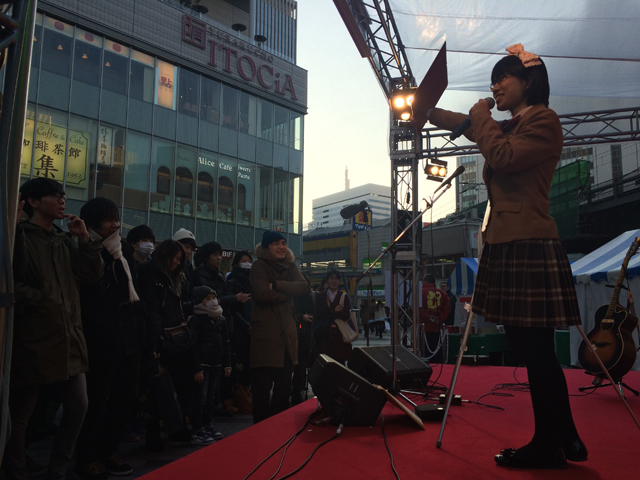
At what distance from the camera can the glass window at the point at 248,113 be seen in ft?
63.4

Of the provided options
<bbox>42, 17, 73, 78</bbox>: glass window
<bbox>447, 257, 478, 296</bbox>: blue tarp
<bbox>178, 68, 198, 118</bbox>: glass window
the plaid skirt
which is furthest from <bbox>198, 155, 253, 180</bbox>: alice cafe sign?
the plaid skirt

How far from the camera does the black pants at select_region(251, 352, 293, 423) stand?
3.56 metres

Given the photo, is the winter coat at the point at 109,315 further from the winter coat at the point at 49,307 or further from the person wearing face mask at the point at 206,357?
the person wearing face mask at the point at 206,357

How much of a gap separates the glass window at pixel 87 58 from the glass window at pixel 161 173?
2757 mm

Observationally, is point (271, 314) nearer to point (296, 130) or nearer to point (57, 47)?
point (57, 47)

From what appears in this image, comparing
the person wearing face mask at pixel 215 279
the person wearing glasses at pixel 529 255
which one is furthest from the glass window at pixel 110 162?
the person wearing glasses at pixel 529 255

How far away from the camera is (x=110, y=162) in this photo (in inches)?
608

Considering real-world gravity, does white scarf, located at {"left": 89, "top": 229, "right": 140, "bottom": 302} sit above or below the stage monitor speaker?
above

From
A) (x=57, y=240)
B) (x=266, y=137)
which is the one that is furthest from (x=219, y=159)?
(x=57, y=240)

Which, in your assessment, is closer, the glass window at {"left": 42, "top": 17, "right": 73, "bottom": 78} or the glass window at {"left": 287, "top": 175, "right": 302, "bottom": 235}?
the glass window at {"left": 42, "top": 17, "right": 73, "bottom": 78}

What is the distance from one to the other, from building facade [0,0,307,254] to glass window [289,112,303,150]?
0.05 meters

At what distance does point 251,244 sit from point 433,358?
11649mm

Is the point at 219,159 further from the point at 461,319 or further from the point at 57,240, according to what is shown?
the point at 57,240

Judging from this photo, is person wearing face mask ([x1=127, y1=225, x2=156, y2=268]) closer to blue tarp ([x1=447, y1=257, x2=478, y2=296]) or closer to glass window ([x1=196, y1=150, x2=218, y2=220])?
blue tarp ([x1=447, y1=257, x2=478, y2=296])
